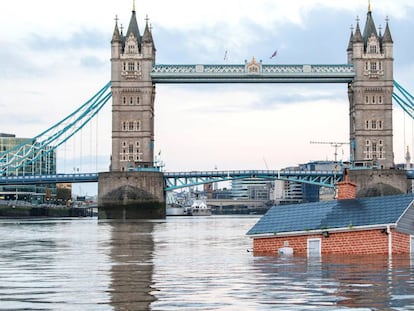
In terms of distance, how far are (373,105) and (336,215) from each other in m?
107

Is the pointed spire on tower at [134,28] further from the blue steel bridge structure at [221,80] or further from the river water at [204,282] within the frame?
the river water at [204,282]

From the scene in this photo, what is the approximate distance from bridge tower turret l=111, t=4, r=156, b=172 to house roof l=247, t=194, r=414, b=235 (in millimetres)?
101805

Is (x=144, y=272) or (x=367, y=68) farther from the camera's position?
(x=367, y=68)

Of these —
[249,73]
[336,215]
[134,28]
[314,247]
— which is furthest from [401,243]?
[134,28]

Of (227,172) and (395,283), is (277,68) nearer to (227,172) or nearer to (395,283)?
(227,172)

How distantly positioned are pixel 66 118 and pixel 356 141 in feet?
134

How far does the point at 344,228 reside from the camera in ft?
119

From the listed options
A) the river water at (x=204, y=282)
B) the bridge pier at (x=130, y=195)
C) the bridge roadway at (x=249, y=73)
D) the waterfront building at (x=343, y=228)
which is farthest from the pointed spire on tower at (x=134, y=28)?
the river water at (x=204, y=282)

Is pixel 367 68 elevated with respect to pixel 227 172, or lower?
elevated

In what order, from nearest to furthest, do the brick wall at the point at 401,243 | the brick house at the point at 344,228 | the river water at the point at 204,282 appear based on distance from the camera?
the river water at the point at 204,282
the brick house at the point at 344,228
the brick wall at the point at 401,243

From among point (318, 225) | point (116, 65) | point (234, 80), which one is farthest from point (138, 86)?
point (318, 225)

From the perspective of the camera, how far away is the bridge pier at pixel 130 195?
133 metres

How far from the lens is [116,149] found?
142375mm

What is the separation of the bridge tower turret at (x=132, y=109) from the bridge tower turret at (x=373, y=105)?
29.0 meters
